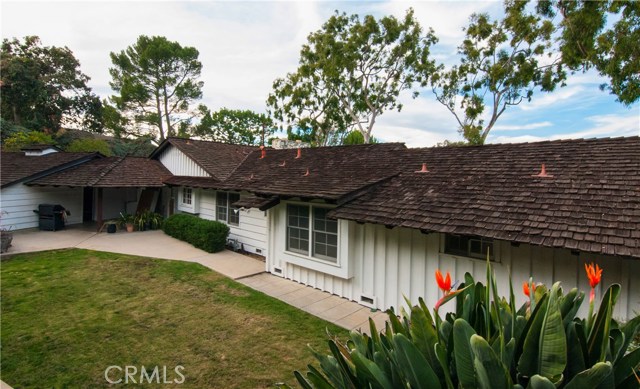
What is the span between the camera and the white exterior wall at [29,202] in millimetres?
13578

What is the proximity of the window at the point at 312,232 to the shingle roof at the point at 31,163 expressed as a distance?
13.6 metres

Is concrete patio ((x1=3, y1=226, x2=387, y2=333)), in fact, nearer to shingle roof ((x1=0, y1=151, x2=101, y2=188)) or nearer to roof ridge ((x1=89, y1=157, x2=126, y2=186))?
roof ridge ((x1=89, y1=157, x2=126, y2=186))

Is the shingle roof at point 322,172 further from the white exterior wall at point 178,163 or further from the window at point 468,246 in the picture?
the white exterior wall at point 178,163

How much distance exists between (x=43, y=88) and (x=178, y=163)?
940 inches

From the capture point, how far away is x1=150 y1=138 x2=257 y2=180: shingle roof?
1436 centimetres

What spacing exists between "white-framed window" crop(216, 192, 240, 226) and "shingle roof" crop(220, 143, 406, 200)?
682 mm

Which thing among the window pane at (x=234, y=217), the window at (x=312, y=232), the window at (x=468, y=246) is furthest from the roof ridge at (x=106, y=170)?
the window at (x=468, y=246)

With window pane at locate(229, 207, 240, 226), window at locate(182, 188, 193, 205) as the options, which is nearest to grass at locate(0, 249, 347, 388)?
window pane at locate(229, 207, 240, 226)

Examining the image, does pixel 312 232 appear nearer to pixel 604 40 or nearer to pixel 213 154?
pixel 213 154

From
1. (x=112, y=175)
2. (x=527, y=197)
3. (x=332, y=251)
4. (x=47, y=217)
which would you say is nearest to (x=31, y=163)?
(x=47, y=217)

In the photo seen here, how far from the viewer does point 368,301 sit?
276 inches

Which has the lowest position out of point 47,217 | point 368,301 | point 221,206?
point 368,301

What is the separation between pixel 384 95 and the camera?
26156 millimetres

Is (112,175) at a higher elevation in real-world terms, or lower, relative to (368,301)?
higher
